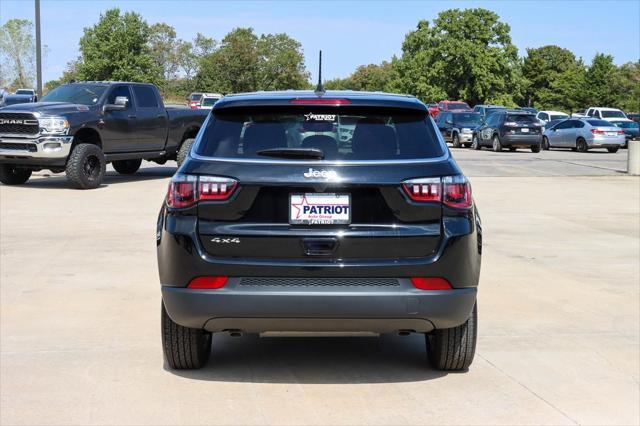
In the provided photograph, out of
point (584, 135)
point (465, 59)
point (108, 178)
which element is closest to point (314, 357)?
point (108, 178)

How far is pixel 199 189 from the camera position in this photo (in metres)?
5.29

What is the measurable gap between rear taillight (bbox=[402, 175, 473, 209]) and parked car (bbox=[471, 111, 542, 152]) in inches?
1270

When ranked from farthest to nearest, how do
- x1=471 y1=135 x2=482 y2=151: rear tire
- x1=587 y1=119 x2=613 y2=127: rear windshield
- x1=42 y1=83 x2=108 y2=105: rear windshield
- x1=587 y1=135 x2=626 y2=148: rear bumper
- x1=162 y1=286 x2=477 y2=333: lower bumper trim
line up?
x1=471 y1=135 x2=482 y2=151: rear tire → x1=587 y1=119 x2=613 y2=127: rear windshield → x1=587 y1=135 x2=626 y2=148: rear bumper → x1=42 y1=83 x2=108 y2=105: rear windshield → x1=162 y1=286 x2=477 y2=333: lower bumper trim

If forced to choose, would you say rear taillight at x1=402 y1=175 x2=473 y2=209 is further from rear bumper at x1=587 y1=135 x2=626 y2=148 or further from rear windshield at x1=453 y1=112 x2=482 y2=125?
rear windshield at x1=453 y1=112 x2=482 y2=125

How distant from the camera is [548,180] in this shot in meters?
23.2

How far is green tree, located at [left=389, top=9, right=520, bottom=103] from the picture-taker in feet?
279

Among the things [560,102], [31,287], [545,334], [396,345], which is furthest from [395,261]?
[560,102]

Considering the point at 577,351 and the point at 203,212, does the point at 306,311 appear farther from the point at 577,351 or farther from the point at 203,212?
the point at 577,351

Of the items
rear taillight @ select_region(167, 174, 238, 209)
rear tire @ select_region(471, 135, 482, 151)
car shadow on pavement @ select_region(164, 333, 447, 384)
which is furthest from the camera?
rear tire @ select_region(471, 135, 482, 151)

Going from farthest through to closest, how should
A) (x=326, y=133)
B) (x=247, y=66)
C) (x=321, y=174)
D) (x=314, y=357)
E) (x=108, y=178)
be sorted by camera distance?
(x=247, y=66) < (x=108, y=178) < (x=314, y=357) < (x=326, y=133) < (x=321, y=174)

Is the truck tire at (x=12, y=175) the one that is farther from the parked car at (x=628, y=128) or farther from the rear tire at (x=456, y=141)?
the parked car at (x=628, y=128)

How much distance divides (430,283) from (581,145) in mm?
35743

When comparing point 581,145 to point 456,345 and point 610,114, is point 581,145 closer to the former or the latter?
point 610,114

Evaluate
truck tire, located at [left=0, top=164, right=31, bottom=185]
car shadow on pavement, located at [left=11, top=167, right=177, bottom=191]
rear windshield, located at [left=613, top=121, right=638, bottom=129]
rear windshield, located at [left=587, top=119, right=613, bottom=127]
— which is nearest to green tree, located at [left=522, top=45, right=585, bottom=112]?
rear windshield, located at [left=613, top=121, right=638, bottom=129]
